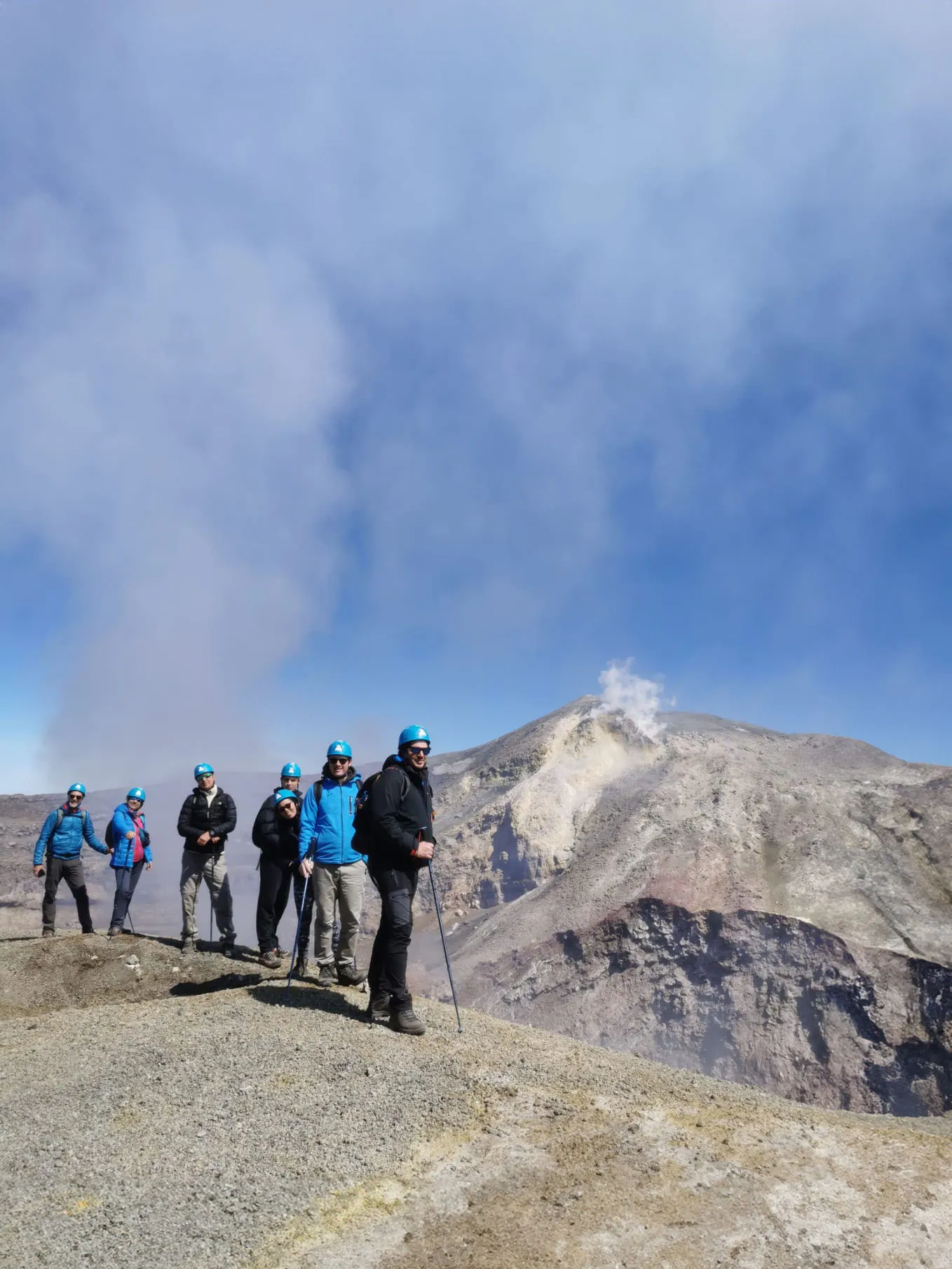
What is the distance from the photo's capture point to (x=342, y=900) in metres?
7.89

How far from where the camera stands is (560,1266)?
3256 millimetres

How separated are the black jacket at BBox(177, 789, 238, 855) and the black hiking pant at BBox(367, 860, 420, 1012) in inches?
182

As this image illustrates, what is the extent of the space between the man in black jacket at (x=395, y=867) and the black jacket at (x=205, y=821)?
457 centimetres

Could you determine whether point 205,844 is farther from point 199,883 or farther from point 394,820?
point 394,820

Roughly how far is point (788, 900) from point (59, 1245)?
71.7ft

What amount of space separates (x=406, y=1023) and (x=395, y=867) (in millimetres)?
1321

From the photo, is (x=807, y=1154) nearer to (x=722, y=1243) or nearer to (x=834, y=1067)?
(x=722, y=1243)

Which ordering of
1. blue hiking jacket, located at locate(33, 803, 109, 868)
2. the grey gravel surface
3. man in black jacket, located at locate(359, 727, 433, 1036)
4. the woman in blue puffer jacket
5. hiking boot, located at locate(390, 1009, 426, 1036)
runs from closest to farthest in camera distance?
the grey gravel surface, hiking boot, located at locate(390, 1009, 426, 1036), man in black jacket, located at locate(359, 727, 433, 1036), blue hiking jacket, located at locate(33, 803, 109, 868), the woman in blue puffer jacket

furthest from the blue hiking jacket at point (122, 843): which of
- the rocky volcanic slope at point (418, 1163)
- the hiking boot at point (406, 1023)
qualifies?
the hiking boot at point (406, 1023)

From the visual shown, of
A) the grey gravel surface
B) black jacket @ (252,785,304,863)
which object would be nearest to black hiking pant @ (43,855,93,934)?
black jacket @ (252,785,304,863)

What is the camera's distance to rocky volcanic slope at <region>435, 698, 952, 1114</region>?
17688 millimetres

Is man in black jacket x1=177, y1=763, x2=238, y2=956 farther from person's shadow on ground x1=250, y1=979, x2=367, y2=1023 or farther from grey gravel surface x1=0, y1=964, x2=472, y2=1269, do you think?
grey gravel surface x1=0, y1=964, x2=472, y2=1269

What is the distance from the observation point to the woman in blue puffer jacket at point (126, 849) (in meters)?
11.9

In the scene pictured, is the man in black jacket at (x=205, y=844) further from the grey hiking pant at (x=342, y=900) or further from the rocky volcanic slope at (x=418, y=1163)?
the rocky volcanic slope at (x=418, y=1163)
